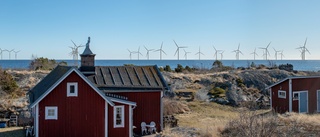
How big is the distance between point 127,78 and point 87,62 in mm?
2972

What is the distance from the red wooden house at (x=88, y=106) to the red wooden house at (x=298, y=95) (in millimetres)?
15109

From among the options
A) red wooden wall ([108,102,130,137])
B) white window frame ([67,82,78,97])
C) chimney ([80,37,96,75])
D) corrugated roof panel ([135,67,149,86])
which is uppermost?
chimney ([80,37,96,75])

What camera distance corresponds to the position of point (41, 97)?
774 inches

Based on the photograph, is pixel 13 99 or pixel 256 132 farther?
pixel 13 99

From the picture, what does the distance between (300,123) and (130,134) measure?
10.5 meters

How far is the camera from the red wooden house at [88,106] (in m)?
20.1

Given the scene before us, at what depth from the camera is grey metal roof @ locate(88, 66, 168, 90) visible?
23.0m

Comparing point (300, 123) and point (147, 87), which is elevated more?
point (147, 87)

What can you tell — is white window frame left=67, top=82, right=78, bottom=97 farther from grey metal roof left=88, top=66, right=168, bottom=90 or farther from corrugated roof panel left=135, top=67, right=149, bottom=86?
corrugated roof panel left=135, top=67, right=149, bottom=86

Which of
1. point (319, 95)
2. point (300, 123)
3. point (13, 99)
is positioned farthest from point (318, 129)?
point (13, 99)

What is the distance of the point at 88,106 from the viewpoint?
20.3 metres

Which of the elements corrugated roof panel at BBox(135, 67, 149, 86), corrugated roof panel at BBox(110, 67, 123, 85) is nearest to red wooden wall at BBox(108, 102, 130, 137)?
corrugated roof panel at BBox(110, 67, 123, 85)

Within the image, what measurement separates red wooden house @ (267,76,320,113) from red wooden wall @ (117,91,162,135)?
1478 cm

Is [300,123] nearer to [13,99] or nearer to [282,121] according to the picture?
[282,121]
